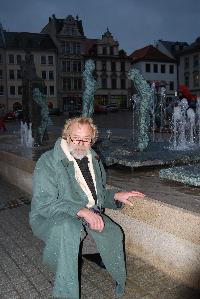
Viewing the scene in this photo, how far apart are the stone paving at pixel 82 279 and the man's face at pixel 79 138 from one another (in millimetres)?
1157

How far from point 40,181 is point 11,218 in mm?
2445

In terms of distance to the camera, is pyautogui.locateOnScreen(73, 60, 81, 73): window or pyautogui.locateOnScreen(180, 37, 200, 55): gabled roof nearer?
pyautogui.locateOnScreen(180, 37, 200, 55): gabled roof

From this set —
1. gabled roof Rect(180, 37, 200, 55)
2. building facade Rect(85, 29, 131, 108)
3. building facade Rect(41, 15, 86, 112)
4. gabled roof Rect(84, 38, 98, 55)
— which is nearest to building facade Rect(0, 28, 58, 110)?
building facade Rect(41, 15, 86, 112)

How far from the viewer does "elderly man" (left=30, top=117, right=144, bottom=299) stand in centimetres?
278

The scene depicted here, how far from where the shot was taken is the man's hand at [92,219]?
278 centimetres

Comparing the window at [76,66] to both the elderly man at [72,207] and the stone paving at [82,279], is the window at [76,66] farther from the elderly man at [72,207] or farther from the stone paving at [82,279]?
the elderly man at [72,207]

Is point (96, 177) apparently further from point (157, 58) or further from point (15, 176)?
point (157, 58)

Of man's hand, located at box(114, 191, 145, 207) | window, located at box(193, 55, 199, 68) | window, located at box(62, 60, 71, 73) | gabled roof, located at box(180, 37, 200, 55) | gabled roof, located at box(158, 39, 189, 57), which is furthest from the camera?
gabled roof, located at box(158, 39, 189, 57)

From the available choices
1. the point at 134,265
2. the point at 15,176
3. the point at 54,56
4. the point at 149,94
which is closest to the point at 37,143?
the point at 15,176

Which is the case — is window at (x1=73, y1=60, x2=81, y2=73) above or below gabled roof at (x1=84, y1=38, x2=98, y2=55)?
below

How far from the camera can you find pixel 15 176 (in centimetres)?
694

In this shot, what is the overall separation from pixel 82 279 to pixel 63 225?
0.85 meters

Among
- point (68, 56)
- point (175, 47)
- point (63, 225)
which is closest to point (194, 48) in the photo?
point (175, 47)

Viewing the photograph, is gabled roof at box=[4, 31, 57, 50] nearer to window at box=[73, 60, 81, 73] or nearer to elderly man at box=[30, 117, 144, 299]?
window at box=[73, 60, 81, 73]
